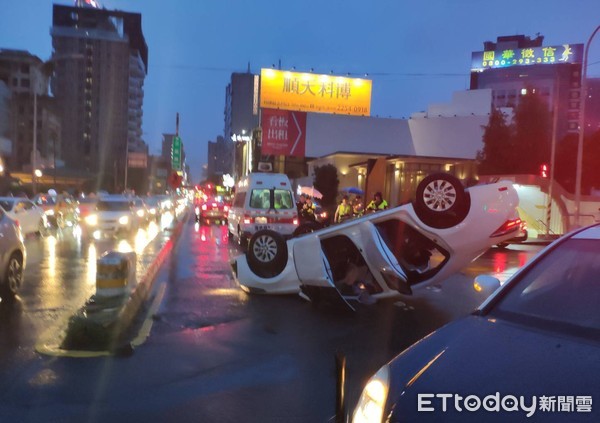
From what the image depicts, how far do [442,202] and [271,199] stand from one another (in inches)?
418

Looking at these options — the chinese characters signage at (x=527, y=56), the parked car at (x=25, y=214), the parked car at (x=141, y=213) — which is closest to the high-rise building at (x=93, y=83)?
the chinese characters signage at (x=527, y=56)

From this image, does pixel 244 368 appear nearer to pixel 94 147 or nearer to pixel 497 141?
pixel 497 141

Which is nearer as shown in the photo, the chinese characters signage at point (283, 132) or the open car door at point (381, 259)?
the open car door at point (381, 259)

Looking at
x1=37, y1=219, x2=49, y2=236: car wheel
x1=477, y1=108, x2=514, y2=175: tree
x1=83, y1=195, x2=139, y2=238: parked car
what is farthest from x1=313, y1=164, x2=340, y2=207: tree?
x1=37, y1=219, x2=49, y2=236: car wheel

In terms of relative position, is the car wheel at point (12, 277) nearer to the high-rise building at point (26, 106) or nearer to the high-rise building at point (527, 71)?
the high-rise building at point (527, 71)

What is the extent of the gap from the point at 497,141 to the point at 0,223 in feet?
122

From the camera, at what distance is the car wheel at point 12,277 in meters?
9.10

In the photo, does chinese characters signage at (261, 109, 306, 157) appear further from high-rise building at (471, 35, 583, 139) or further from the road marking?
high-rise building at (471, 35, 583, 139)

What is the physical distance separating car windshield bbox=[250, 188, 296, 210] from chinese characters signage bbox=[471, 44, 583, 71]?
68805 millimetres

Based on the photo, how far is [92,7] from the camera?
106m

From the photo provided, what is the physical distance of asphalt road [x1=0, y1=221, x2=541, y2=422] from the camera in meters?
4.93

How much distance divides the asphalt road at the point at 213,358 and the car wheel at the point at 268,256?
0.45 metres

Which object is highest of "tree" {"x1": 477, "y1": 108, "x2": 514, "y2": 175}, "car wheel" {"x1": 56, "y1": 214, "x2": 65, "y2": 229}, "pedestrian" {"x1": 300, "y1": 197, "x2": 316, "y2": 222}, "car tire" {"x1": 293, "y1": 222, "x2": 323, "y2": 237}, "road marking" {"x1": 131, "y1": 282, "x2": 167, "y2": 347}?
"tree" {"x1": 477, "y1": 108, "x2": 514, "y2": 175}

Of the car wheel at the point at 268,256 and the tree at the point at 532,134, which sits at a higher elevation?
the tree at the point at 532,134
